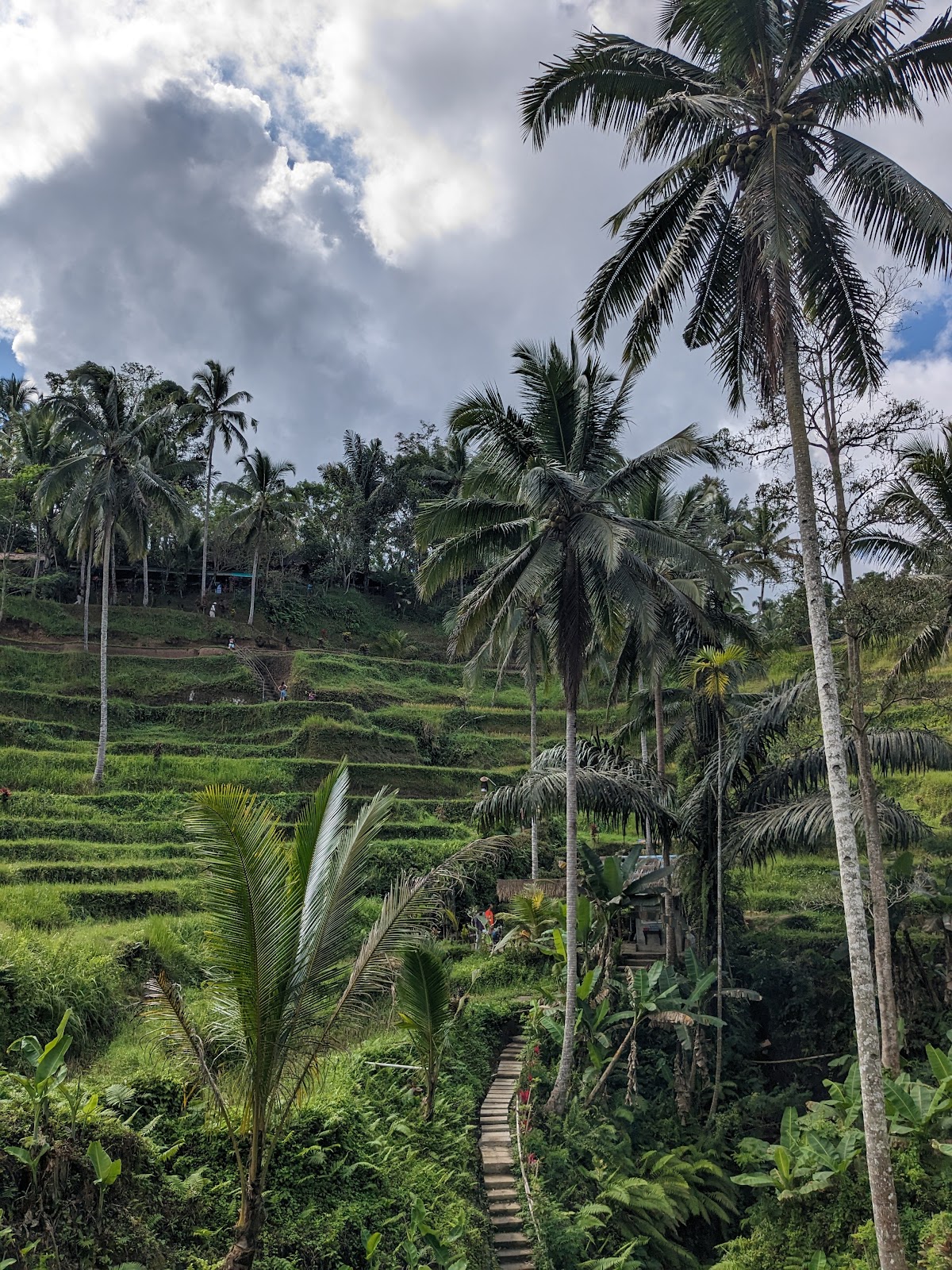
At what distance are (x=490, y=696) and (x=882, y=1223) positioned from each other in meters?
37.7

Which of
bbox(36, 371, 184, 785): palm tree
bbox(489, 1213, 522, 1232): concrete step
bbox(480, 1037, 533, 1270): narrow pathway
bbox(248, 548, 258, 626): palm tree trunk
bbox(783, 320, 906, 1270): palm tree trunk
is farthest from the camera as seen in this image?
bbox(248, 548, 258, 626): palm tree trunk

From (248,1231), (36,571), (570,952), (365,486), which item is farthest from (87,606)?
(248,1231)

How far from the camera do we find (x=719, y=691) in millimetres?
17062

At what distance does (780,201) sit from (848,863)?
6.86 meters

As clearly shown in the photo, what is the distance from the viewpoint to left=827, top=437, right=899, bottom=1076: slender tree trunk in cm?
1366

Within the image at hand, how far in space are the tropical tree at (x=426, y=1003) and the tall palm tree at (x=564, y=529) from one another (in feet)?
9.80

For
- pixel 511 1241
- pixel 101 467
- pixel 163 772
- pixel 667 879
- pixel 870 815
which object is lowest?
pixel 511 1241

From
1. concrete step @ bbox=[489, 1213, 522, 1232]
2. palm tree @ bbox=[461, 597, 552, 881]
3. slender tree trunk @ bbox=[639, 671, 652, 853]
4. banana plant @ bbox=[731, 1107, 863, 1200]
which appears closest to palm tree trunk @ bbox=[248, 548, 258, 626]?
palm tree @ bbox=[461, 597, 552, 881]

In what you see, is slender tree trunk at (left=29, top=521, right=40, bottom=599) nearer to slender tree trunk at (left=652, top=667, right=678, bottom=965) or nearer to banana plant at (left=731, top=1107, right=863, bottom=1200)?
slender tree trunk at (left=652, top=667, right=678, bottom=965)

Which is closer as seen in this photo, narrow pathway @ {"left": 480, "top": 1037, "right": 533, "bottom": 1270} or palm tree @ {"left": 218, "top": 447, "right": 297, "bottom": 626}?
narrow pathway @ {"left": 480, "top": 1037, "right": 533, "bottom": 1270}

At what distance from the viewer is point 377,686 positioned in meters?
41.1

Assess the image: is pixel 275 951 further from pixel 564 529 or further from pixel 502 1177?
pixel 564 529

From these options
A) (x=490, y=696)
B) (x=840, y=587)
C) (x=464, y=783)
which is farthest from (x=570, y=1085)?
(x=490, y=696)

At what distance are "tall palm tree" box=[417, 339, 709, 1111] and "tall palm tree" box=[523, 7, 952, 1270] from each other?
2.96m
